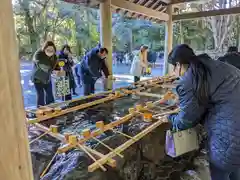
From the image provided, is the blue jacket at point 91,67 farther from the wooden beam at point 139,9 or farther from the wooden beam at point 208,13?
the wooden beam at point 208,13

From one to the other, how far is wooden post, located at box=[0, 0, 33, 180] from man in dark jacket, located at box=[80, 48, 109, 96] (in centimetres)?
361

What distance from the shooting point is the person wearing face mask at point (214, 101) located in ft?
4.23

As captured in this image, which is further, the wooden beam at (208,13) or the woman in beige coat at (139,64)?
the wooden beam at (208,13)

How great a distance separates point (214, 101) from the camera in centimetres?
133

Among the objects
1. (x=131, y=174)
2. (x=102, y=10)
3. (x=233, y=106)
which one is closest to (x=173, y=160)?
(x=131, y=174)

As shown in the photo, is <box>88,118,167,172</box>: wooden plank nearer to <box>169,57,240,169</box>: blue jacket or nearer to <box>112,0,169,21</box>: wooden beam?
<box>169,57,240,169</box>: blue jacket

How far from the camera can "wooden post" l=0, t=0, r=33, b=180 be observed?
482 millimetres

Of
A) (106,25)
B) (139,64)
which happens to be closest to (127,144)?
(106,25)

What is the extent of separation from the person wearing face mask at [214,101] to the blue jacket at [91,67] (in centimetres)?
282

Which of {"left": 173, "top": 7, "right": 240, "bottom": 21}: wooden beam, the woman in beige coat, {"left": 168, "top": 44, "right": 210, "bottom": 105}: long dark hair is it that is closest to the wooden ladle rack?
{"left": 168, "top": 44, "right": 210, "bottom": 105}: long dark hair

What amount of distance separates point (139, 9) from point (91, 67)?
8.66 feet

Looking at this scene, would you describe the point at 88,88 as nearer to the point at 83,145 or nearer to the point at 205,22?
the point at 83,145

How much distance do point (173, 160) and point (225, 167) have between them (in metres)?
1.09

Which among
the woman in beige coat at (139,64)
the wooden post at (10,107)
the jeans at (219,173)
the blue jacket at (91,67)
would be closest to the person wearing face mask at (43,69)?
the blue jacket at (91,67)
